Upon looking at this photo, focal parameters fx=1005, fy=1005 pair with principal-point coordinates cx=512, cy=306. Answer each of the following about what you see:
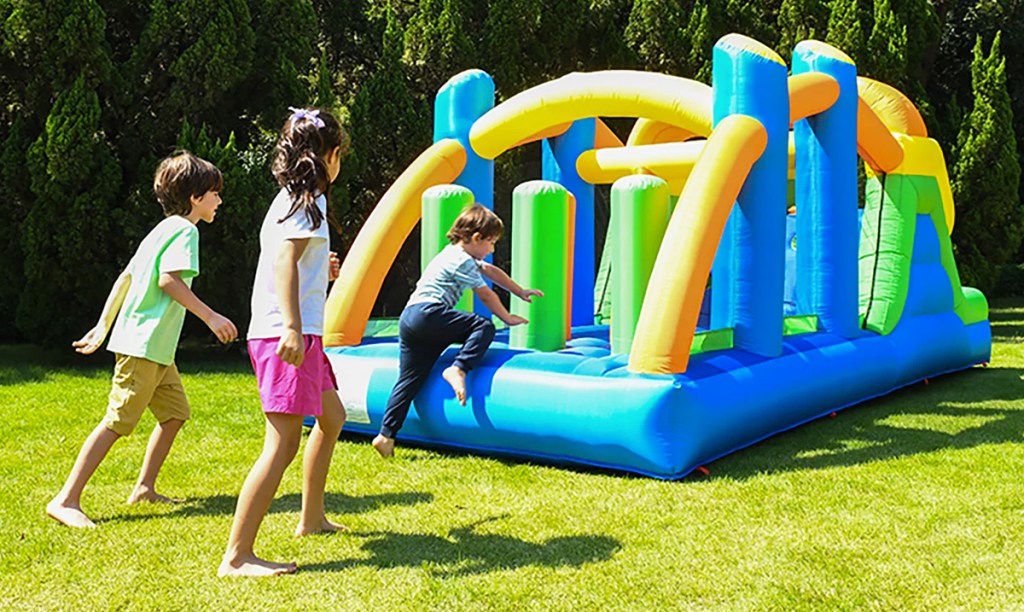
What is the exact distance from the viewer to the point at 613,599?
2.86 m

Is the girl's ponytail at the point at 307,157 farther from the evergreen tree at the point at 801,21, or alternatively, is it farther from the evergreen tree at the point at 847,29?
the evergreen tree at the point at 801,21

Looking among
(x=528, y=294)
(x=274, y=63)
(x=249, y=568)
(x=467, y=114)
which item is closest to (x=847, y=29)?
(x=274, y=63)

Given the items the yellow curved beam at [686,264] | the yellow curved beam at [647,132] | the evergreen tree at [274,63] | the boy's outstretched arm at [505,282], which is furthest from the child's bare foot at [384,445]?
the evergreen tree at [274,63]

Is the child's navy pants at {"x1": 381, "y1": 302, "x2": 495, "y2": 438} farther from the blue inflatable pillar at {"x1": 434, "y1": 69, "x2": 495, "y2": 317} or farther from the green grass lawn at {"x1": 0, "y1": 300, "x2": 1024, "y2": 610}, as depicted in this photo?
the blue inflatable pillar at {"x1": 434, "y1": 69, "x2": 495, "y2": 317}

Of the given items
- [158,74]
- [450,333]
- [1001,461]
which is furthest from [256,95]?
[1001,461]

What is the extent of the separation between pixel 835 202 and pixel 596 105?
1.60m

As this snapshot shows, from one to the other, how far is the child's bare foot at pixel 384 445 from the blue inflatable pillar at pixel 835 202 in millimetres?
2796

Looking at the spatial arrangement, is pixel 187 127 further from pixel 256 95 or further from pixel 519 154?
pixel 519 154

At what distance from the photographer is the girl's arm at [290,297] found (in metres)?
2.94

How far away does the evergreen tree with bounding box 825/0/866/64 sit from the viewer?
11.2 metres

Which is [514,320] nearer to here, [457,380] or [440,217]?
[457,380]

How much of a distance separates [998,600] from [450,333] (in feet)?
8.73

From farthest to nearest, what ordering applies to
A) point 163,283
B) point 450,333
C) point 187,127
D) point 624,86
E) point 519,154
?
1. point 519,154
2. point 187,127
3. point 624,86
4. point 450,333
5. point 163,283

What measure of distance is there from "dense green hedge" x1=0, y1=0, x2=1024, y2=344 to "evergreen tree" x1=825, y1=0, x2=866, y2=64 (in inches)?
0.7
